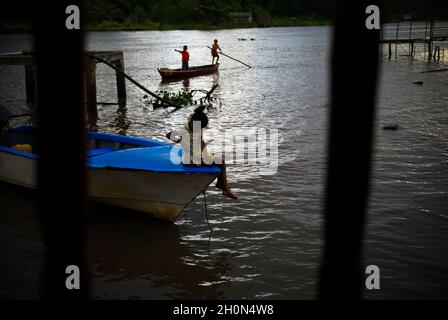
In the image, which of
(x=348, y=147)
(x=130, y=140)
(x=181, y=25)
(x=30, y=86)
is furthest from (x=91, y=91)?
(x=181, y=25)

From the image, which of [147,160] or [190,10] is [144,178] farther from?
[190,10]

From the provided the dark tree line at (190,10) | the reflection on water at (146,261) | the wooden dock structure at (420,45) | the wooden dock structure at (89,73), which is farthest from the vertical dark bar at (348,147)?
the dark tree line at (190,10)

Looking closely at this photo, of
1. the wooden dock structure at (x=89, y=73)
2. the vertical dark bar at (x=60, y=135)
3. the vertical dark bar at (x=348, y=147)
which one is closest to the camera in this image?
the vertical dark bar at (x=348, y=147)

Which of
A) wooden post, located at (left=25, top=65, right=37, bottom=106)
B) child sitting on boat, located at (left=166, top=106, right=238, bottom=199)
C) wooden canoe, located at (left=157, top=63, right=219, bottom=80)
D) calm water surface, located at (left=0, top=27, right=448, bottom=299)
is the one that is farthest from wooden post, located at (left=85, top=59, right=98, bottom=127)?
child sitting on boat, located at (left=166, top=106, right=238, bottom=199)

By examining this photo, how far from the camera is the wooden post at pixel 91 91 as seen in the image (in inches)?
728

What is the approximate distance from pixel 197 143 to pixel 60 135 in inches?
234

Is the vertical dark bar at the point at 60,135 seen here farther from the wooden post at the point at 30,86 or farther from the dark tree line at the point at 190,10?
the dark tree line at the point at 190,10

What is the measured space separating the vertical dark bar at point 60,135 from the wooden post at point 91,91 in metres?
15.7

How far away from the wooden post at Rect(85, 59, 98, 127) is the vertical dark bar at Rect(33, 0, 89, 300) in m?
15.7

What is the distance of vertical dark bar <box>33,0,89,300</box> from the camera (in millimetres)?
2596

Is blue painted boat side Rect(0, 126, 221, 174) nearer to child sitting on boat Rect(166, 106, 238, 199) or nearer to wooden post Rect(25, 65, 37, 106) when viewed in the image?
child sitting on boat Rect(166, 106, 238, 199)

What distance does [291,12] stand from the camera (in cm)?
14338
